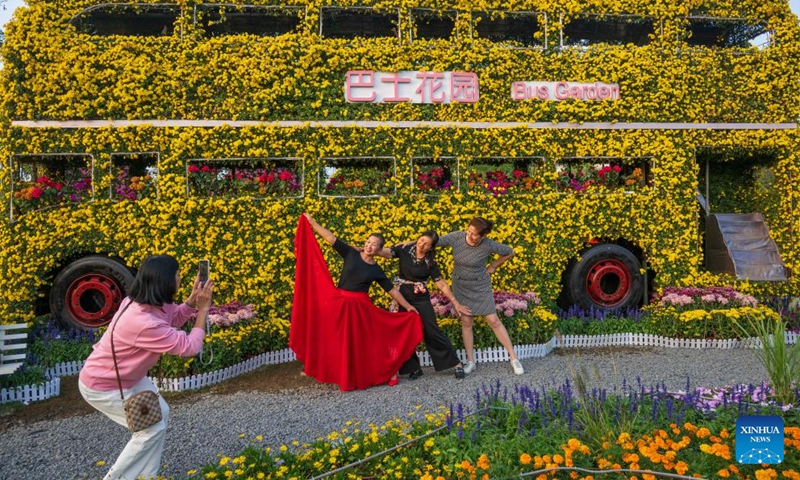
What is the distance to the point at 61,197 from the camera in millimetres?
7090

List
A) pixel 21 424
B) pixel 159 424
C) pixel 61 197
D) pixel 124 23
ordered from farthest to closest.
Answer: pixel 124 23 → pixel 61 197 → pixel 21 424 → pixel 159 424

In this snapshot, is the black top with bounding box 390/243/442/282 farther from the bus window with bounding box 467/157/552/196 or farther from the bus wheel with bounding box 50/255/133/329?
the bus wheel with bounding box 50/255/133/329

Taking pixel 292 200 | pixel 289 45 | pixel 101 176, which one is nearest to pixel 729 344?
pixel 292 200

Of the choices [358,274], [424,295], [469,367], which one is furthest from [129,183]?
[469,367]

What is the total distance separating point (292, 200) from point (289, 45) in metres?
2.47

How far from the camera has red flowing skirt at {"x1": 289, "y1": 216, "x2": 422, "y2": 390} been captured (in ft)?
17.8

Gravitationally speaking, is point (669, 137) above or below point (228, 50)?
below

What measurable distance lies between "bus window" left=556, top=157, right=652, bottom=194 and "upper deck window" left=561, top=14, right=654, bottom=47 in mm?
2095

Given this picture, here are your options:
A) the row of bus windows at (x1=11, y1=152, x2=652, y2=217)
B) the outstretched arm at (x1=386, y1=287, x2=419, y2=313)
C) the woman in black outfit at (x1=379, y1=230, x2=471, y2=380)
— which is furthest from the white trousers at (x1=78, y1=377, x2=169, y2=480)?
the row of bus windows at (x1=11, y1=152, x2=652, y2=217)

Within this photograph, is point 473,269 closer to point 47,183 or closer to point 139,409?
point 139,409

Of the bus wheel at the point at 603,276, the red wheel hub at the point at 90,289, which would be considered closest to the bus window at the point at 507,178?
the bus wheel at the point at 603,276

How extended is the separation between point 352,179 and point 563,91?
3964 mm

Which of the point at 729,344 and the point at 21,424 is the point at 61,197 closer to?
the point at 21,424

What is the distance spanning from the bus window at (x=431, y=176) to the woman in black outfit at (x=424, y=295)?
2.18 metres
